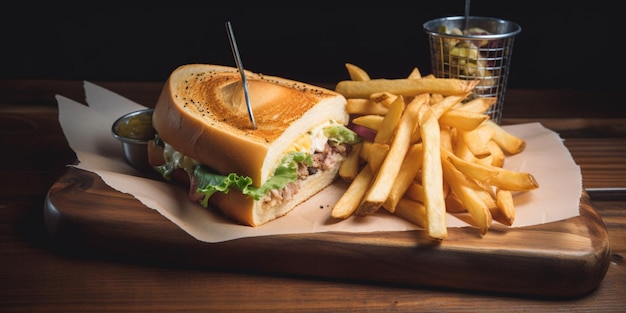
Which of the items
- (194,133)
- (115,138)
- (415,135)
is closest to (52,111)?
(115,138)

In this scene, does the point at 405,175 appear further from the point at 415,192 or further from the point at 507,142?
the point at 507,142

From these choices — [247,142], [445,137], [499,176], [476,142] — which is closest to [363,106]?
[445,137]

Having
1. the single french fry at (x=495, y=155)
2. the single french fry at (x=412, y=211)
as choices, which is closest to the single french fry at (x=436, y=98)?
the single french fry at (x=495, y=155)

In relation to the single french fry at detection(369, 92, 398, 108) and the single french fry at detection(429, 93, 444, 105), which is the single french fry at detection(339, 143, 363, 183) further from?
the single french fry at detection(429, 93, 444, 105)

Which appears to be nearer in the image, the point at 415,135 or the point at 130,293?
the point at 130,293

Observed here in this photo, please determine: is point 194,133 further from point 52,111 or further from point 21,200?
point 52,111

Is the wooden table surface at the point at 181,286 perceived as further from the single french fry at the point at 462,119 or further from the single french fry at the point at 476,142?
the single french fry at the point at 462,119

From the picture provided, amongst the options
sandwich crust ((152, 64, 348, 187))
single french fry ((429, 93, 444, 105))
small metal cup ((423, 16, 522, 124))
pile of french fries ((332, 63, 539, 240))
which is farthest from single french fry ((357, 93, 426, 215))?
small metal cup ((423, 16, 522, 124))
